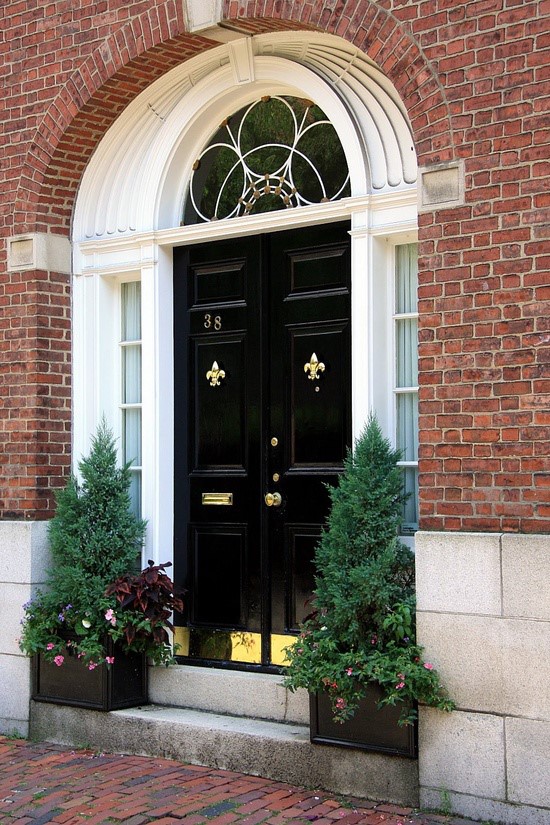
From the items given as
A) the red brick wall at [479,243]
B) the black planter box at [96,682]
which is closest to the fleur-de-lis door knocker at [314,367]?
the red brick wall at [479,243]

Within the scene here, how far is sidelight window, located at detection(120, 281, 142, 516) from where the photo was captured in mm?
8258

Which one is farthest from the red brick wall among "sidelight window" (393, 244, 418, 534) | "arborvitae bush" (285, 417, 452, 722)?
"sidelight window" (393, 244, 418, 534)

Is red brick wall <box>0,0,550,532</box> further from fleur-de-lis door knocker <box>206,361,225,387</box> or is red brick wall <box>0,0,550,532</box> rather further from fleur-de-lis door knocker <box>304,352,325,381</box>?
fleur-de-lis door knocker <box>206,361,225,387</box>

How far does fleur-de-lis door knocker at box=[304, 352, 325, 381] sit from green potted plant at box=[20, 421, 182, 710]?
151cm

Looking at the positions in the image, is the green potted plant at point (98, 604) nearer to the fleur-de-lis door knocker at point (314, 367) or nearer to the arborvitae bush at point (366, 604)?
the arborvitae bush at point (366, 604)

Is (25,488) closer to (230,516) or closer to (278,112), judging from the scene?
(230,516)

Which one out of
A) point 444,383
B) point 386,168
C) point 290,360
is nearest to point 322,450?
point 290,360

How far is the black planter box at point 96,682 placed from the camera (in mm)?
7457

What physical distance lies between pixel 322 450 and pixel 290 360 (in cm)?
63

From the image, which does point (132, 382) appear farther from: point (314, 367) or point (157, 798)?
point (157, 798)

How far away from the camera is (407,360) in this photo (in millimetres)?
6996

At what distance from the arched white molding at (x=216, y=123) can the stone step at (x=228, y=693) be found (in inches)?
117

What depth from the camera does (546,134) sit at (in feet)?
19.4

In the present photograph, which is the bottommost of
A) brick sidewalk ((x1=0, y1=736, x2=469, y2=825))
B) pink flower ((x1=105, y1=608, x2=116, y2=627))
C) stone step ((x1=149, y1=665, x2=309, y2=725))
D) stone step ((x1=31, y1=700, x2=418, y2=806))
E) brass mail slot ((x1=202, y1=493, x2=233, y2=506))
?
brick sidewalk ((x1=0, y1=736, x2=469, y2=825))
